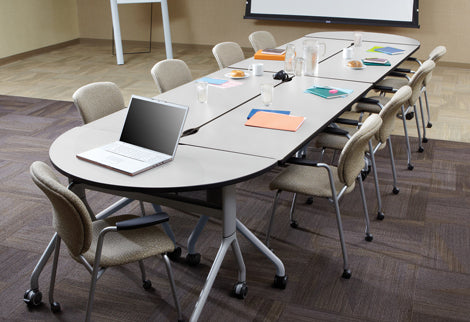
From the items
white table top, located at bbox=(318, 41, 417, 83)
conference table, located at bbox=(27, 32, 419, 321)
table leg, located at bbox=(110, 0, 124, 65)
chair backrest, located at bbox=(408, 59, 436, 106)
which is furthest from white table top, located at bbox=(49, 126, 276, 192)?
table leg, located at bbox=(110, 0, 124, 65)

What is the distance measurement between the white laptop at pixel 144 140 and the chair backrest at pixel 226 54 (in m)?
2.32

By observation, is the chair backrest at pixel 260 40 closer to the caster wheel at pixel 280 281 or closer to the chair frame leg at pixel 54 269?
the caster wheel at pixel 280 281

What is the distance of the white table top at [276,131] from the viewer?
107 inches

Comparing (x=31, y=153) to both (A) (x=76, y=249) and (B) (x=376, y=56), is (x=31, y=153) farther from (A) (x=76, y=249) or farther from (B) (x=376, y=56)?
(B) (x=376, y=56)

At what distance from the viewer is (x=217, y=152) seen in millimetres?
2639

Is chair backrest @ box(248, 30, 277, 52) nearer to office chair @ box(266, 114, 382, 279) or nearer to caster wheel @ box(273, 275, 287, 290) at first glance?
office chair @ box(266, 114, 382, 279)

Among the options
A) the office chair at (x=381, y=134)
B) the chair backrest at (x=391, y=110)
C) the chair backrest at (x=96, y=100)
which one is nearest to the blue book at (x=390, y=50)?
the office chair at (x=381, y=134)

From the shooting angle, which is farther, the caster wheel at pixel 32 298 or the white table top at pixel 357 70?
the white table top at pixel 357 70

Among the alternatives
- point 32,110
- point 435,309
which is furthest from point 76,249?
point 32,110

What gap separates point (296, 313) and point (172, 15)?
7.33 m

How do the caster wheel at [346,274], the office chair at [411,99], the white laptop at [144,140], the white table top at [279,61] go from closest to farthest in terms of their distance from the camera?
the white laptop at [144,140] → the caster wheel at [346,274] → the office chair at [411,99] → the white table top at [279,61]

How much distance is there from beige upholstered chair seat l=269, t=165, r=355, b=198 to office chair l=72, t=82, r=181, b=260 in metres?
0.73

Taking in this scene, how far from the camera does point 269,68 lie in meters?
4.41

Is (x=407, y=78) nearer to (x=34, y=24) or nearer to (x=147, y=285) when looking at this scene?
(x=147, y=285)
